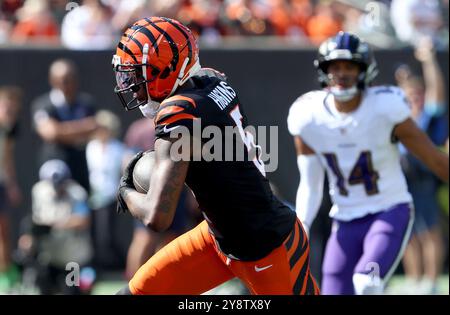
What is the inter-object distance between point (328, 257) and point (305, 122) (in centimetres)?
79

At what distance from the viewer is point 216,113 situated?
448cm

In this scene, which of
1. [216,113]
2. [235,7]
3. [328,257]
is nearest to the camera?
[216,113]

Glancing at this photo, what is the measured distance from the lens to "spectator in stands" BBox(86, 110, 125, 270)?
9.69 m

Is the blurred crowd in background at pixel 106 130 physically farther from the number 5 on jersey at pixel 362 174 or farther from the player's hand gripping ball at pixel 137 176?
the player's hand gripping ball at pixel 137 176

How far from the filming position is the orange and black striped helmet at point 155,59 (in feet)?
15.2

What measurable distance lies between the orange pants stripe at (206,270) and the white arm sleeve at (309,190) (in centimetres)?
102

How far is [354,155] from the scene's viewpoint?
240 inches

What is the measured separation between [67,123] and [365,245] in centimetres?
413

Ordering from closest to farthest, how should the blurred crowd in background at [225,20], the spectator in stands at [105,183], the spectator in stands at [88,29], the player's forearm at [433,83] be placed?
the player's forearm at [433,83], the spectator in stands at [105,183], the spectator in stands at [88,29], the blurred crowd in background at [225,20]

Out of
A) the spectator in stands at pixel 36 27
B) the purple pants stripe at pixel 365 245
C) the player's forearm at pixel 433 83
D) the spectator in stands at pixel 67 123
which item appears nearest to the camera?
the purple pants stripe at pixel 365 245

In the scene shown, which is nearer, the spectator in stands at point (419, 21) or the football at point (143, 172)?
the football at point (143, 172)

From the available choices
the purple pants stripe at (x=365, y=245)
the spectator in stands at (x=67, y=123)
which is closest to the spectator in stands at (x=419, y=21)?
the spectator in stands at (x=67, y=123)

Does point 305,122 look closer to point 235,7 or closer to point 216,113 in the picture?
point 216,113

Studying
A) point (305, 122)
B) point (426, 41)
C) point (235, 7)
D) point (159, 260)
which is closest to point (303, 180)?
point (305, 122)
